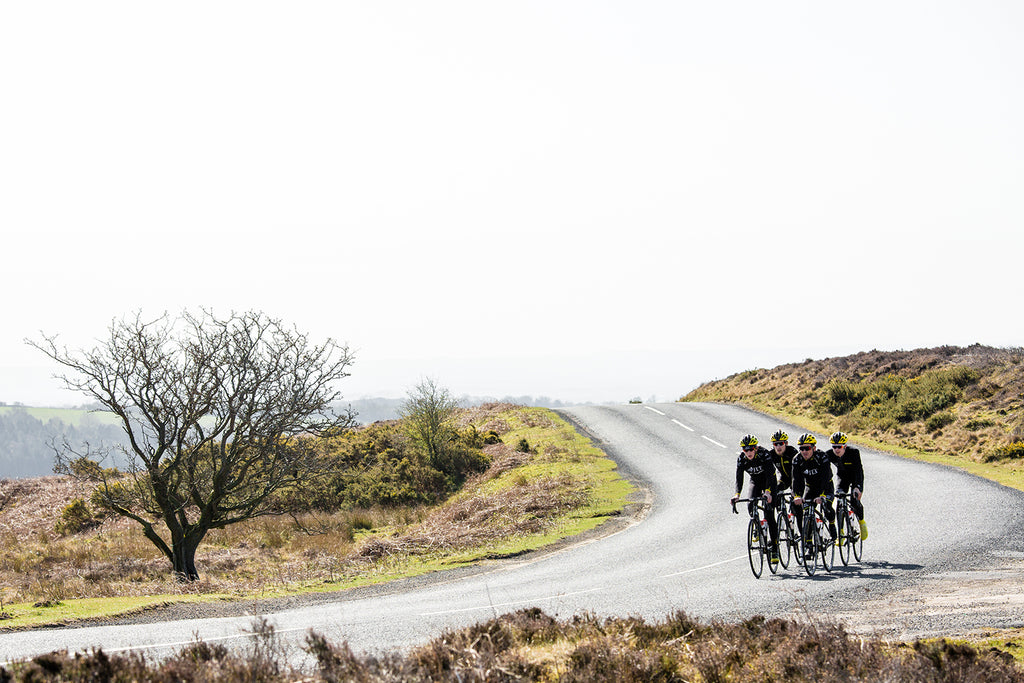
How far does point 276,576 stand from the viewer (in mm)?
18219

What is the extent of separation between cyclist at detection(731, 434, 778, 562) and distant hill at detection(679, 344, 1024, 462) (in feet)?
47.1

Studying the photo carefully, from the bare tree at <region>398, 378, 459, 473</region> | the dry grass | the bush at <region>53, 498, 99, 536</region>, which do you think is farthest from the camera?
the bare tree at <region>398, 378, 459, 473</region>

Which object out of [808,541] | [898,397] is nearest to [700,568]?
[808,541]

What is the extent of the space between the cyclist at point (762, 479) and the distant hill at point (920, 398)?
14369mm

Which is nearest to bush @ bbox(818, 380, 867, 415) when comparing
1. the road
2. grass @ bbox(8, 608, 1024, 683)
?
the road

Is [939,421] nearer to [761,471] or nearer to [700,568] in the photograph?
[700,568]

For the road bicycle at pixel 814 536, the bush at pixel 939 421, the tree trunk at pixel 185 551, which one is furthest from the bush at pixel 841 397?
the tree trunk at pixel 185 551

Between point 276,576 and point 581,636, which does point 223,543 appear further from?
point 581,636

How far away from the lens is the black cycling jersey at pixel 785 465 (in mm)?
12883

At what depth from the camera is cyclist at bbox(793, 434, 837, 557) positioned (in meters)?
12.6

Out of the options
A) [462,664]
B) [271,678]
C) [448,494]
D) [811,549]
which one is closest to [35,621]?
[271,678]

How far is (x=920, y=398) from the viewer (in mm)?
29703

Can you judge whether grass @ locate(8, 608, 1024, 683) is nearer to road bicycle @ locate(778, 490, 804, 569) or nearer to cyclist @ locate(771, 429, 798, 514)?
road bicycle @ locate(778, 490, 804, 569)

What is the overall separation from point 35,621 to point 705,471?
64.0ft
